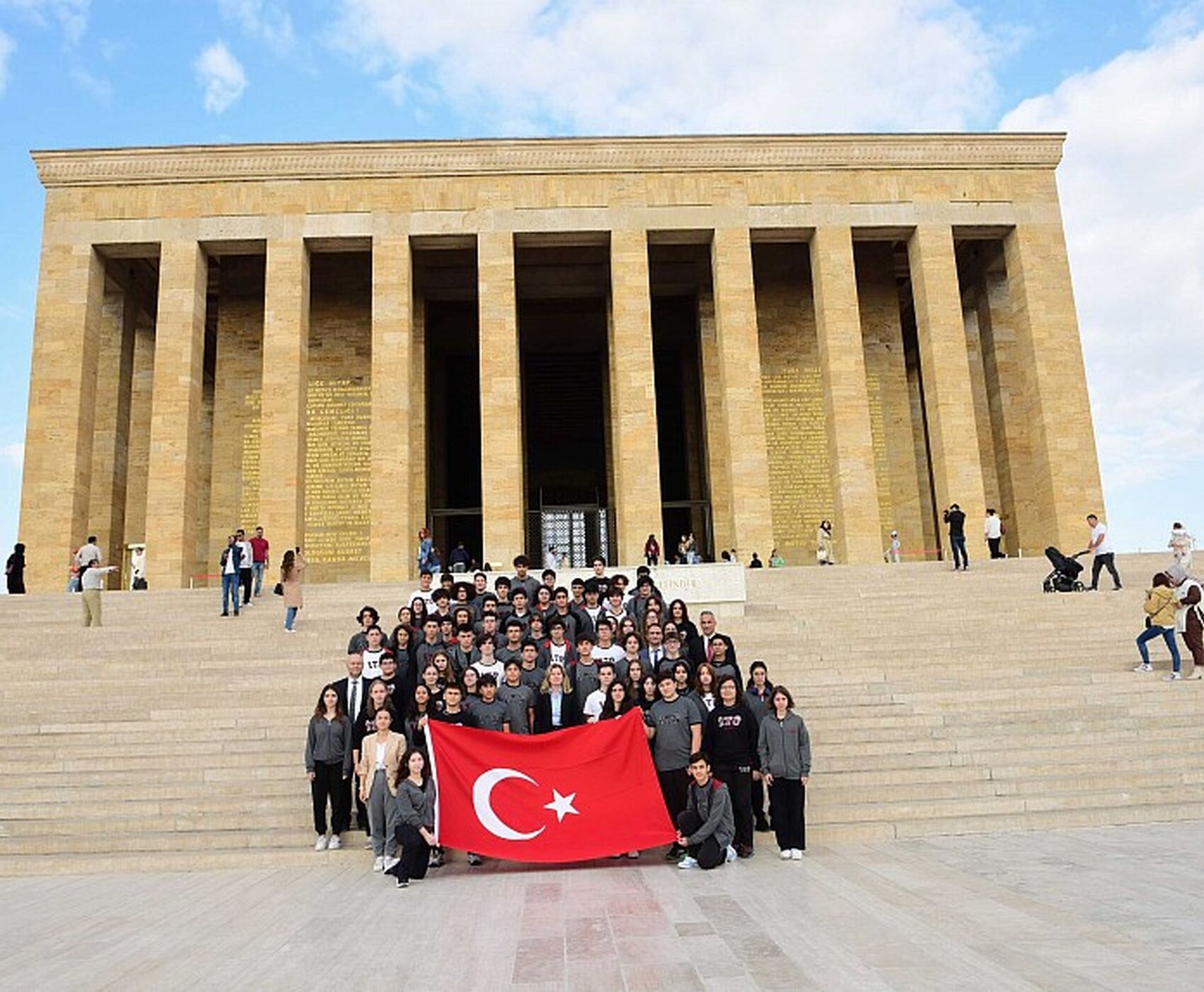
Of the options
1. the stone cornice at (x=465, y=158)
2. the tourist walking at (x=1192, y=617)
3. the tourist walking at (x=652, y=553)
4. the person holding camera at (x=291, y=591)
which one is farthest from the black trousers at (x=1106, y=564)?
the stone cornice at (x=465, y=158)

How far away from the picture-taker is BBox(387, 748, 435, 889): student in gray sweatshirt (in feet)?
20.4

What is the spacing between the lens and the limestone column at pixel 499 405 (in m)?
21.3

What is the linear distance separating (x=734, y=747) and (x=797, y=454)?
1846 cm

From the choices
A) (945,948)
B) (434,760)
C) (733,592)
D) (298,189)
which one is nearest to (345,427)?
(298,189)

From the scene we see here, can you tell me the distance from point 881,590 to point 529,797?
1056 centimetres

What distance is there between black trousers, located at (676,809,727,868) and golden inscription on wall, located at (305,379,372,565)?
60.3 feet

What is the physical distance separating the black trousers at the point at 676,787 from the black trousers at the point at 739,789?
0.83ft

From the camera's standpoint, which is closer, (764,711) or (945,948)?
(945,948)

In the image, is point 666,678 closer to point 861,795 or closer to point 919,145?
point 861,795

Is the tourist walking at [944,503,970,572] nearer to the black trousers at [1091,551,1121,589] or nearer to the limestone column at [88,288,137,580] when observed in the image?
the black trousers at [1091,551,1121,589]

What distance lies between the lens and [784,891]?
560 centimetres

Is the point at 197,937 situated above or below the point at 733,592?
below

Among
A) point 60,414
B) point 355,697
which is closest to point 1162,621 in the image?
point 355,697

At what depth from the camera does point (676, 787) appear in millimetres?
7004
